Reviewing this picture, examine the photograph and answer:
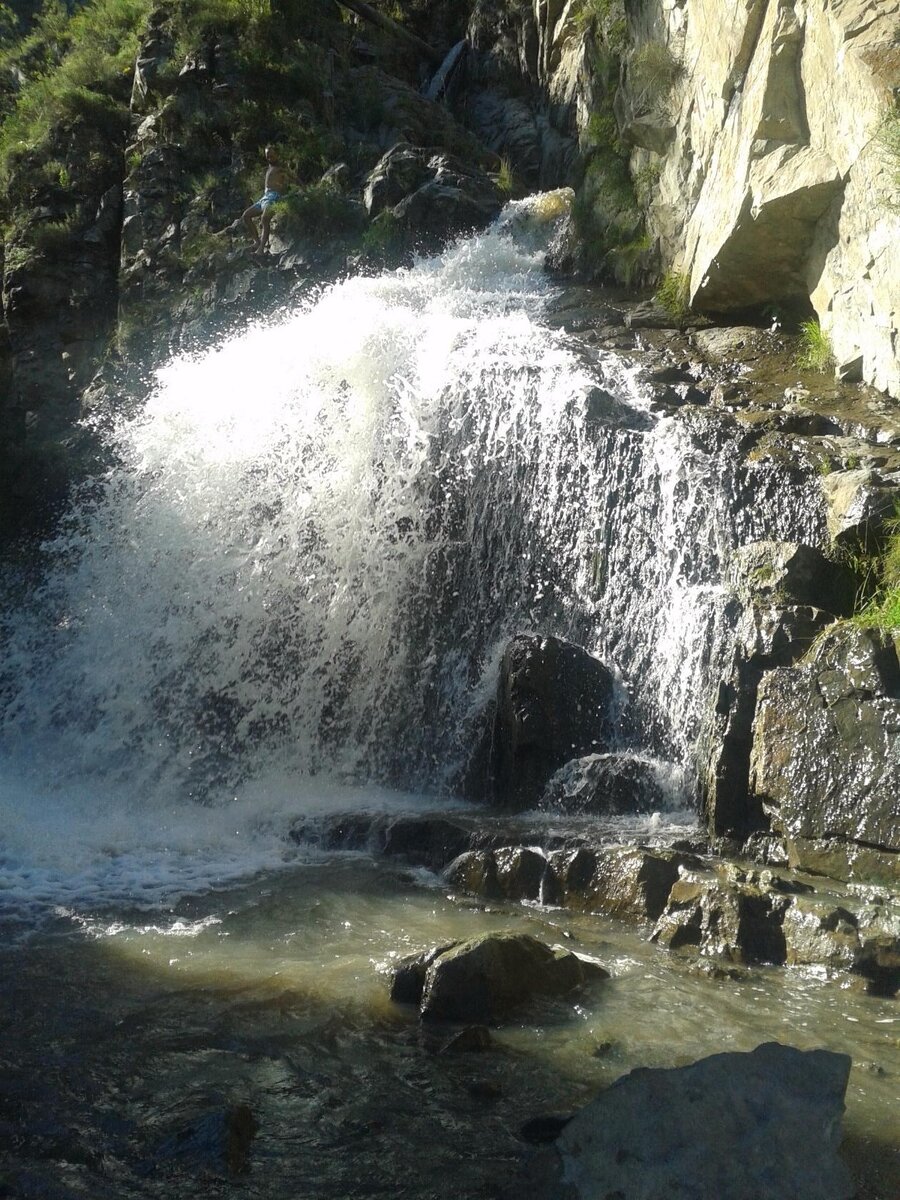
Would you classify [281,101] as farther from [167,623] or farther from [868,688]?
[868,688]

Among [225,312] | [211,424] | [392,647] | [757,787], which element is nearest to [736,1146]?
[757,787]

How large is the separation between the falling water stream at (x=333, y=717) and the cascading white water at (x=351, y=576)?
1.3 inches

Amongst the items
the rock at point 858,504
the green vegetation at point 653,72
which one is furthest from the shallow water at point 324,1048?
the green vegetation at point 653,72

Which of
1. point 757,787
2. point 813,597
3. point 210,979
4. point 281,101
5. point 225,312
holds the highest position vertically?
point 281,101

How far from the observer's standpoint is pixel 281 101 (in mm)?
17594

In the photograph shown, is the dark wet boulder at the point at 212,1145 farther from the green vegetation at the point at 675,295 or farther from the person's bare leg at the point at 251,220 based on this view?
the person's bare leg at the point at 251,220

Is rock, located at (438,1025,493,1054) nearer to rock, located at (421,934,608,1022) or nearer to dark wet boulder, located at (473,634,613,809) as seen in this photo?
rock, located at (421,934,608,1022)

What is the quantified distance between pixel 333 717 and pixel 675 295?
6.25 m

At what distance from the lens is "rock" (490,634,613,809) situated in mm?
7703

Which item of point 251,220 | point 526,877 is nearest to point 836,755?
point 526,877

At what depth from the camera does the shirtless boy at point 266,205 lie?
15.7m

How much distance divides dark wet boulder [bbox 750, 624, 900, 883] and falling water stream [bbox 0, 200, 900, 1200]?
85 centimetres

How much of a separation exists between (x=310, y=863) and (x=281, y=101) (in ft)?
47.9

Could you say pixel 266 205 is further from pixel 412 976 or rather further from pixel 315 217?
pixel 412 976
